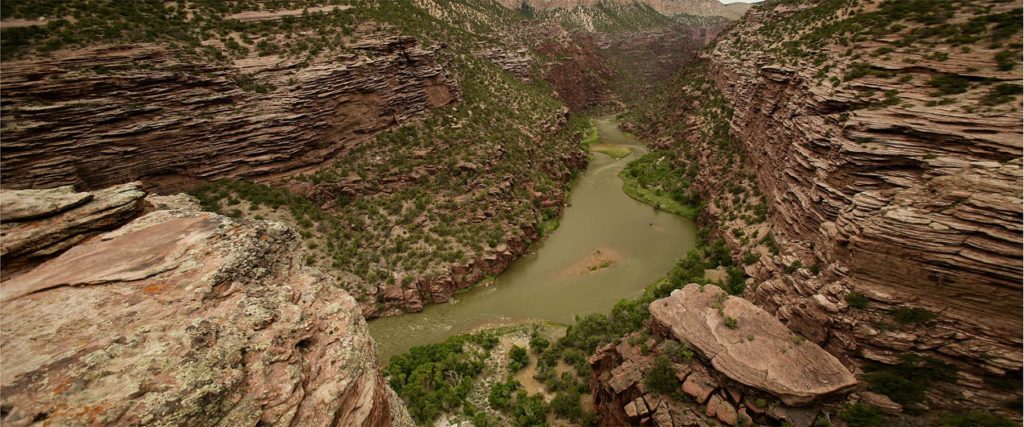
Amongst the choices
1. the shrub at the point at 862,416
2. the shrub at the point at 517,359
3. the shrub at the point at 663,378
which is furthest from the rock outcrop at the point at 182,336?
the shrub at the point at 862,416

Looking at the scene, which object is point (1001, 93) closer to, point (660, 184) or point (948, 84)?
point (948, 84)

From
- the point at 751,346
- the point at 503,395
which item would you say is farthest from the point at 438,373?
the point at 751,346

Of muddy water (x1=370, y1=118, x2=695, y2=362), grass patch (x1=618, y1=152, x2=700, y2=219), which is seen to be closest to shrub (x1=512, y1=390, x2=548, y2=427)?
muddy water (x1=370, y1=118, x2=695, y2=362)

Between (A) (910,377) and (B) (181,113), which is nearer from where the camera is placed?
(A) (910,377)

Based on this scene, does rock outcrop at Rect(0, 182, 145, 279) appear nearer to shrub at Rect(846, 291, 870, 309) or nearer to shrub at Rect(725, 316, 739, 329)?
shrub at Rect(725, 316, 739, 329)

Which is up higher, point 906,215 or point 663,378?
point 906,215

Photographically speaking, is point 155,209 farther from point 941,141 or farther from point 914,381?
point 941,141
